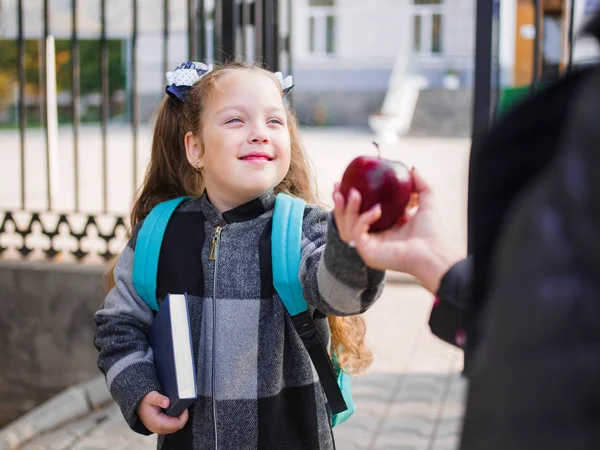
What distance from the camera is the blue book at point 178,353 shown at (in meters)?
2.02

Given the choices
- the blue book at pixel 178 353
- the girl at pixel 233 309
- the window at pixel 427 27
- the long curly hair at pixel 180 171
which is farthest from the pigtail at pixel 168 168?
the window at pixel 427 27

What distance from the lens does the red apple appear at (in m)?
1.66

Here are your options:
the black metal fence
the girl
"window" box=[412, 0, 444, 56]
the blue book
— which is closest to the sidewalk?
the black metal fence

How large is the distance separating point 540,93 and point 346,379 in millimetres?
1635

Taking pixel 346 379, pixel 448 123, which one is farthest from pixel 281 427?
pixel 448 123

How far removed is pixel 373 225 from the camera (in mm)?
1660

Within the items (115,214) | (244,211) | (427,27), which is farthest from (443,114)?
(244,211)

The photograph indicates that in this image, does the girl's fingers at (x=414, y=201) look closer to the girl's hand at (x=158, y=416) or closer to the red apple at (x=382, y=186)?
the red apple at (x=382, y=186)

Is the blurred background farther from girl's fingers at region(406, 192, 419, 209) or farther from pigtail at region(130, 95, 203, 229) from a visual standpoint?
pigtail at region(130, 95, 203, 229)

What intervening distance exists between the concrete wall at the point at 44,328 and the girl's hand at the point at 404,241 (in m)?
3.43

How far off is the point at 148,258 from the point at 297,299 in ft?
1.31

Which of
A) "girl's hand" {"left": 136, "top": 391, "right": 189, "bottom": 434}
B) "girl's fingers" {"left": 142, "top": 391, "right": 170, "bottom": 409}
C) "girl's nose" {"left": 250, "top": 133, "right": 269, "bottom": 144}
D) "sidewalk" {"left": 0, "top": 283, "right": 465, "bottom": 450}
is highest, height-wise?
"girl's nose" {"left": 250, "top": 133, "right": 269, "bottom": 144}

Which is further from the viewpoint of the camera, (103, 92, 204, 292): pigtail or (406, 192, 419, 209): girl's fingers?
(103, 92, 204, 292): pigtail

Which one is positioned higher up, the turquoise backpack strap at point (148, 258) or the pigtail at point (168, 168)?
the pigtail at point (168, 168)
